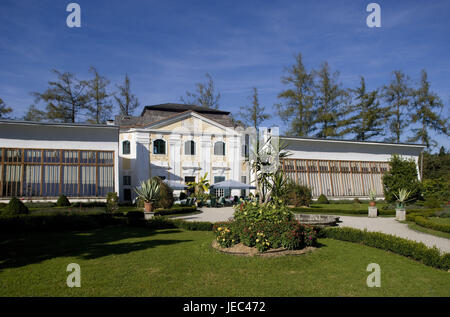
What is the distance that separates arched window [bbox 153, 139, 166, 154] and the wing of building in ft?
0.29

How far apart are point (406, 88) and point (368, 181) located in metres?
14.1

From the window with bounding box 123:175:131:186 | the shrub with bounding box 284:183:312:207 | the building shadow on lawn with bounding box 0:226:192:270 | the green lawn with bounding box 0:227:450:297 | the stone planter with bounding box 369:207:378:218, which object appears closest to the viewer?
the green lawn with bounding box 0:227:450:297

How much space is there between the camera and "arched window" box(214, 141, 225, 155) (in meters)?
30.5

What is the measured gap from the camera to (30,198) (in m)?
23.1

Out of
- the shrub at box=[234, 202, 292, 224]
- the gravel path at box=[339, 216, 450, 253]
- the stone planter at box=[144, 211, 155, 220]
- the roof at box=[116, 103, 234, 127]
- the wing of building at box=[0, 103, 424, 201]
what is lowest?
the gravel path at box=[339, 216, 450, 253]

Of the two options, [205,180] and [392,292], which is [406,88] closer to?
[205,180]

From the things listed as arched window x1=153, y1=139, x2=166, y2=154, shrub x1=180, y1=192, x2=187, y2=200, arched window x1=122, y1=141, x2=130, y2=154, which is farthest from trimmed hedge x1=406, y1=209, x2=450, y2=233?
arched window x1=122, y1=141, x2=130, y2=154

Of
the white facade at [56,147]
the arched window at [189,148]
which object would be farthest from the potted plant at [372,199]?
the white facade at [56,147]

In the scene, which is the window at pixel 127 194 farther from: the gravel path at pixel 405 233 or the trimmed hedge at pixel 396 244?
the trimmed hedge at pixel 396 244

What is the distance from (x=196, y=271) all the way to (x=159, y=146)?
22.6m

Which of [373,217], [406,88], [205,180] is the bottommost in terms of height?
[373,217]

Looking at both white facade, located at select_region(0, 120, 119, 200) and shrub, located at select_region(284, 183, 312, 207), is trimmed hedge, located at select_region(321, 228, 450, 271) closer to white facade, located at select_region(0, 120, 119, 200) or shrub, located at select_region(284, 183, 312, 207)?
shrub, located at select_region(284, 183, 312, 207)
